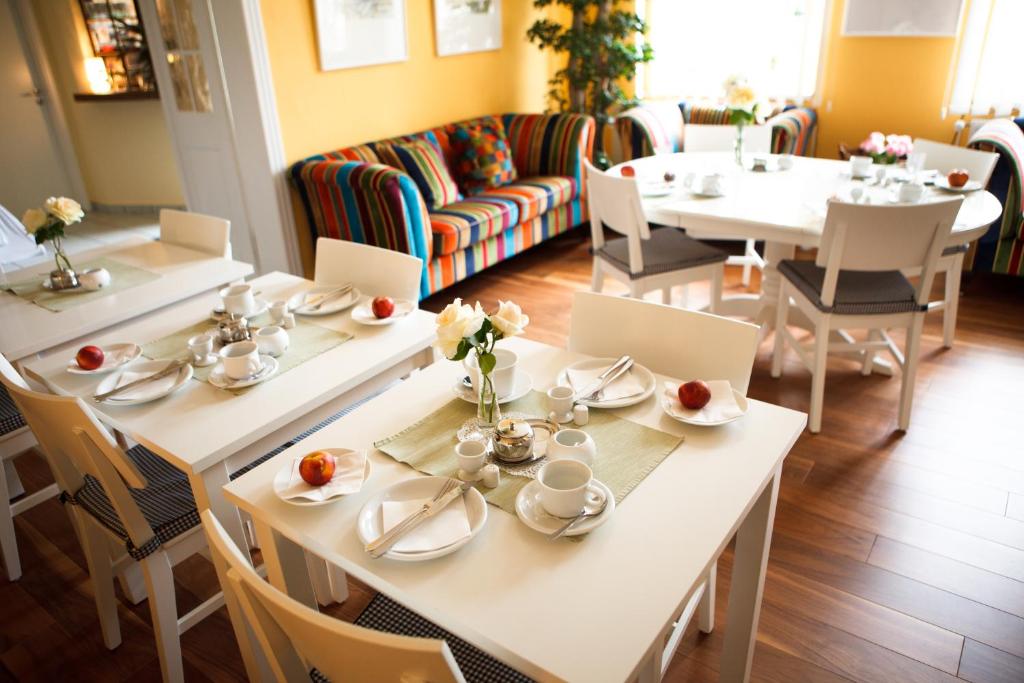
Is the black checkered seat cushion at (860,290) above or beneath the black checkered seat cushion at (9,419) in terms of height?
above

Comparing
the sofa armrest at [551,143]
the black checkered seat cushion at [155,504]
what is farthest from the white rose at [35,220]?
the sofa armrest at [551,143]

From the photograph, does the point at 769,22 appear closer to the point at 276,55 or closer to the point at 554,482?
the point at 276,55

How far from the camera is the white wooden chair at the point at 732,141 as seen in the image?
3750 millimetres

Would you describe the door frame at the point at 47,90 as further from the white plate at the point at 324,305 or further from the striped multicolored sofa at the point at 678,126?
the white plate at the point at 324,305

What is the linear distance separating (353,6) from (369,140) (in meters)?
0.72

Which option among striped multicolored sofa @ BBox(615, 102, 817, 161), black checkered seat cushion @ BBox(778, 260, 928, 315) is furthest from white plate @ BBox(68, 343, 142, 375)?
striped multicolored sofa @ BBox(615, 102, 817, 161)

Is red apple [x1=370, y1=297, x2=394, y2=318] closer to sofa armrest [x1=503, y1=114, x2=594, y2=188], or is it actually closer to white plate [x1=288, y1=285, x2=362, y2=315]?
white plate [x1=288, y1=285, x2=362, y2=315]

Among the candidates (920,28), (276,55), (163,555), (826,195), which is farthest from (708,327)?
(920,28)

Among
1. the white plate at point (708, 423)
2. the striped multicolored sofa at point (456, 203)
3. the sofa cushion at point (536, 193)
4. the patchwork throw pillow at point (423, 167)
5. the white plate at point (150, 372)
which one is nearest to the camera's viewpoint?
the white plate at point (708, 423)

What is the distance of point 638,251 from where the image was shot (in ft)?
9.51

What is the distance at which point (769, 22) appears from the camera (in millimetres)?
4719

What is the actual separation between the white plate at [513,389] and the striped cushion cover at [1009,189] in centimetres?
302

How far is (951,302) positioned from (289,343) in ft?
9.23

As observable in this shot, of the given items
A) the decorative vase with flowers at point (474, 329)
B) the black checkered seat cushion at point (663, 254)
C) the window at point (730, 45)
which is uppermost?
the window at point (730, 45)
